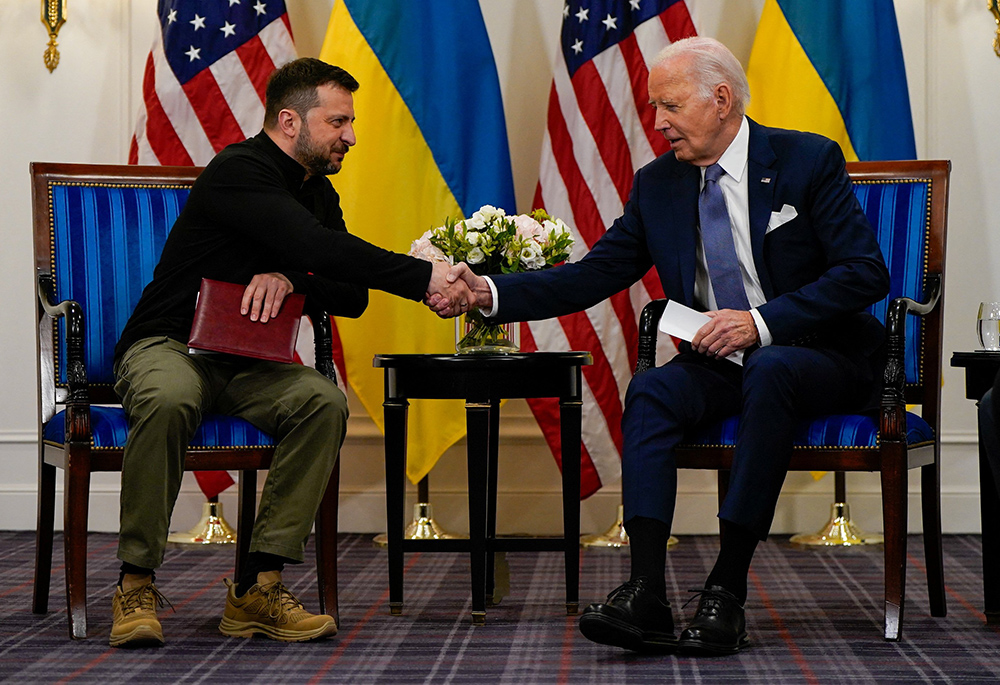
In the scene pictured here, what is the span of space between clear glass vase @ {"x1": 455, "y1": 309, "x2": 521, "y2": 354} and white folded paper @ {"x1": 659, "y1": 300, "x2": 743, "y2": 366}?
463 mm

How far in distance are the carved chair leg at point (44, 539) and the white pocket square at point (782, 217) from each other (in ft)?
6.00

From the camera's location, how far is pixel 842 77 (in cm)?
380

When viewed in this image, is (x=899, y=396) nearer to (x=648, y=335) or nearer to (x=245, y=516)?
(x=648, y=335)

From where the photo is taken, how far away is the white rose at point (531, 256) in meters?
2.84

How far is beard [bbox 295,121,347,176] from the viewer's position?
281 centimetres

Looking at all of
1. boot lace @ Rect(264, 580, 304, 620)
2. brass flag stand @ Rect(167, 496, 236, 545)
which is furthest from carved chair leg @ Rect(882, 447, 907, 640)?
brass flag stand @ Rect(167, 496, 236, 545)

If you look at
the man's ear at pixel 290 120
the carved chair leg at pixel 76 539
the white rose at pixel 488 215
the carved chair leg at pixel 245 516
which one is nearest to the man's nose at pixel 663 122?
the white rose at pixel 488 215

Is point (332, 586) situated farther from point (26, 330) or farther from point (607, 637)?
point (26, 330)

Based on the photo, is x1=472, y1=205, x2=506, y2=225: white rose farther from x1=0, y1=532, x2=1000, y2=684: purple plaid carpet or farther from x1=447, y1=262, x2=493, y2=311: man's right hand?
x1=0, y1=532, x2=1000, y2=684: purple plaid carpet

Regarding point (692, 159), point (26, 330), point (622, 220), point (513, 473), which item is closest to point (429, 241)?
point (622, 220)

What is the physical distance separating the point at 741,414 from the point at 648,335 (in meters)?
0.41

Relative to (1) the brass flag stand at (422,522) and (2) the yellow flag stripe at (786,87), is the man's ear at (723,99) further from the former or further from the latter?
(1) the brass flag stand at (422,522)

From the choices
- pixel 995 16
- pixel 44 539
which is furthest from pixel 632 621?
pixel 995 16

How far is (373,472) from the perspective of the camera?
4.25 metres
